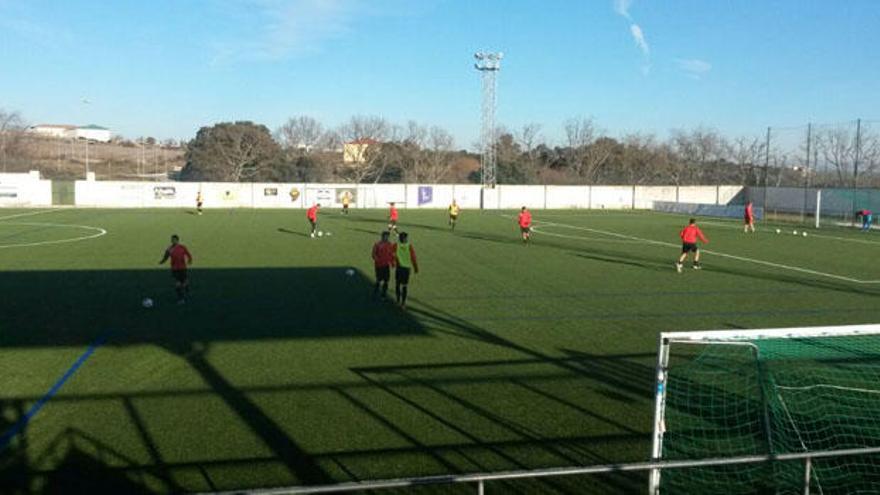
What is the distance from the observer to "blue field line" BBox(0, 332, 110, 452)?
7.58 meters

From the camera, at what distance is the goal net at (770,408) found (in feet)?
21.1

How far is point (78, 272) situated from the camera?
20.1 metres

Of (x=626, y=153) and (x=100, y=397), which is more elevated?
(x=626, y=153)

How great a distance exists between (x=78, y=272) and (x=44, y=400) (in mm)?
12731

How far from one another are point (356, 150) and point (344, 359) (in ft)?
258

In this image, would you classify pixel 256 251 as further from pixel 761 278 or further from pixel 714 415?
pixel 714 415

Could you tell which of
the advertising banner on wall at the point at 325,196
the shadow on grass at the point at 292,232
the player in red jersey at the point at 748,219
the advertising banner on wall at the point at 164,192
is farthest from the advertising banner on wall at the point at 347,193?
the player in red jersey at the point at 748,219

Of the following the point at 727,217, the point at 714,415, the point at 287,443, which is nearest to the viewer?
the point at 287,443

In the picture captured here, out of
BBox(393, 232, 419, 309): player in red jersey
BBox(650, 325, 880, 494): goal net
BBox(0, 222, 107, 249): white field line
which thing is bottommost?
BBox(650, 325, 880, 494): goal net

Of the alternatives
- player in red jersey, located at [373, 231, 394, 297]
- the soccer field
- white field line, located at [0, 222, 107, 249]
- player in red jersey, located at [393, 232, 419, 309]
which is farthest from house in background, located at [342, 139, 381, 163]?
player in red jersey, located at [393, 232, 419, 309]

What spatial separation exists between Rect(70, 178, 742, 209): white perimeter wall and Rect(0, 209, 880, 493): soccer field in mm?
34476

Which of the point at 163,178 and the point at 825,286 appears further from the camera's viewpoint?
the point at 163,178

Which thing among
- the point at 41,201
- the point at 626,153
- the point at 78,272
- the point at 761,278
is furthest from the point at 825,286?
the point at 626,153

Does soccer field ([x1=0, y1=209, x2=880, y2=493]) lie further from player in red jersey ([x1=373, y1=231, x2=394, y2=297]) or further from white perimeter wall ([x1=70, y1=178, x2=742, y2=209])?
white perimeter wall ([x1=70, y1=178, x2=742, y2=209])
